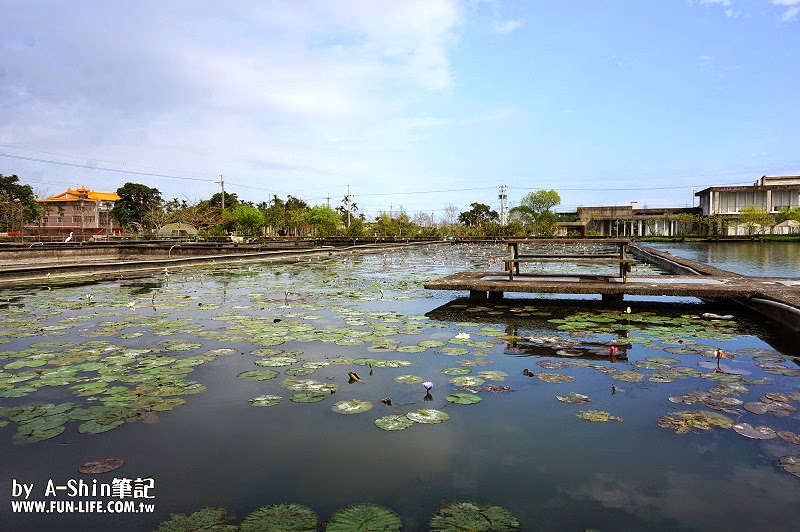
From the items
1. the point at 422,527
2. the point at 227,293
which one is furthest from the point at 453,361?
the point at 227,293

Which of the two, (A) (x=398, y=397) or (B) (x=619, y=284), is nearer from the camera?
(A) (x=398, y=397)

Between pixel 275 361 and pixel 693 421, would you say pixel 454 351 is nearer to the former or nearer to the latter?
pixel 275 361

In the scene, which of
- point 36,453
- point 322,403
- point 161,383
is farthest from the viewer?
point 161,383

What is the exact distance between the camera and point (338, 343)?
471cm

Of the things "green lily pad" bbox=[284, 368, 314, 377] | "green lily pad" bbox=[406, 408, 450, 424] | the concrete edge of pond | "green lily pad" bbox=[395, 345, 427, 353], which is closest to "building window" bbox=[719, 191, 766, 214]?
the concrete edge of pond

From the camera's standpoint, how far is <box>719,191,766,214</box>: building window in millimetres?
49906

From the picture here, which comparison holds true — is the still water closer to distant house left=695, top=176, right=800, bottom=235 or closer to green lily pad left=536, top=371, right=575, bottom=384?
green lily pad left=536, top=371, right=575, bottom=384

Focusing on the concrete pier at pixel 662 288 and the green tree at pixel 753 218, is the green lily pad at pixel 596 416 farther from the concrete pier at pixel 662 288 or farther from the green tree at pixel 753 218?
the green tree at pixel 753 218

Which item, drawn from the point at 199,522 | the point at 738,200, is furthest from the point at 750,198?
the point at 199,522

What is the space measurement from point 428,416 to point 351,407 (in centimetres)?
51

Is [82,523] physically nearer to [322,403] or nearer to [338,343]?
[322,403]

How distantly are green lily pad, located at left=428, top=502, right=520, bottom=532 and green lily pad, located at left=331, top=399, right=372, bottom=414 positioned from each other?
1.13 metres

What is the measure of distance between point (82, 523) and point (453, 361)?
2.78 metres

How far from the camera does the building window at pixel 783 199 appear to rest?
48.8 meters
